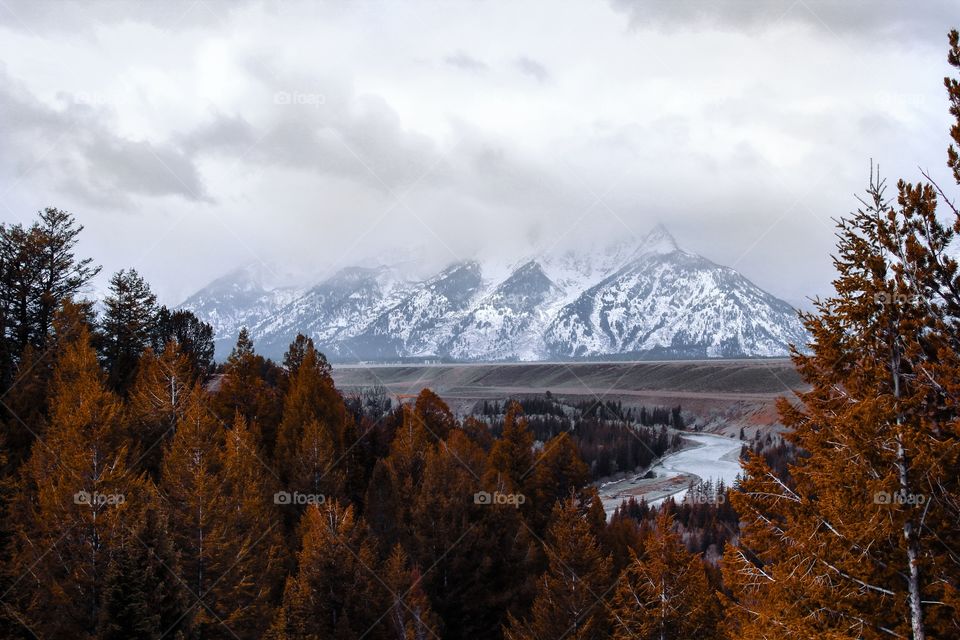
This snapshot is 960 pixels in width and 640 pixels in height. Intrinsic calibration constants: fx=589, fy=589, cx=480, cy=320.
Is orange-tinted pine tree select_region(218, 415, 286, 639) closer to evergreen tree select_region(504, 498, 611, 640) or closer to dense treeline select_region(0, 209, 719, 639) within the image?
dense treeline select_region(0, 209, 719, 639)

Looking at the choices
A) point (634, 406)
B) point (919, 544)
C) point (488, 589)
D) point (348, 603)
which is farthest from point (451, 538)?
point (634, 406)

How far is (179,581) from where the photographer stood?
17734mm

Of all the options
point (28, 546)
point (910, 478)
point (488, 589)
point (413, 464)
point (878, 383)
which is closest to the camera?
point (910, 478)

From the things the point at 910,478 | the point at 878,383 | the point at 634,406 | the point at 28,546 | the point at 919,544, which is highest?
the point at 878,383

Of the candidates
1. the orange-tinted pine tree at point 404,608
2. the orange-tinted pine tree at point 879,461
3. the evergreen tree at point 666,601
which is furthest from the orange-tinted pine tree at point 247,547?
the orange-tinted pine tree at point 879,461

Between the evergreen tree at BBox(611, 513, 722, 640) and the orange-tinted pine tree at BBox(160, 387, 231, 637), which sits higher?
the orange-tinted pine tree at BBox(160, 387, 231, 637)

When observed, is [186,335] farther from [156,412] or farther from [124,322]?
[156,412]

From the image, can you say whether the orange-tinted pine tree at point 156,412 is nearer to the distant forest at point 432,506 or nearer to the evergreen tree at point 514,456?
the distant forest at point 432,506

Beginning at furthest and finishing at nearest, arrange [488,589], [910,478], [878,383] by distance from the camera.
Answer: [488,589], [878,383], [910,478]

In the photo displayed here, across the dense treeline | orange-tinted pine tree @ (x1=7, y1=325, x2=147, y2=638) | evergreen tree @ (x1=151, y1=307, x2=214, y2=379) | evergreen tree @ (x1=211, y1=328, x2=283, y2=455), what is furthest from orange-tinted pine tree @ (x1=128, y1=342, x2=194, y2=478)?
evergreen tree @ (x1=151, y1=307, x2=214, y2=379)

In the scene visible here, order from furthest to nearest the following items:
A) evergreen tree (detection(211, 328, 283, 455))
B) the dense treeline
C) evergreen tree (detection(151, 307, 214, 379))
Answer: evergreen tree (detection(151, 307, 214, 379)) → evergreen tree (detection(211, 328, 283, 455)) → the dense treeline

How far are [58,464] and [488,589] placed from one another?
19.6 m

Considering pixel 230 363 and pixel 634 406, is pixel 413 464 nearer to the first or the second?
pixel 230 363

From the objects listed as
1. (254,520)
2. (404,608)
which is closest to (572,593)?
(404,608)
